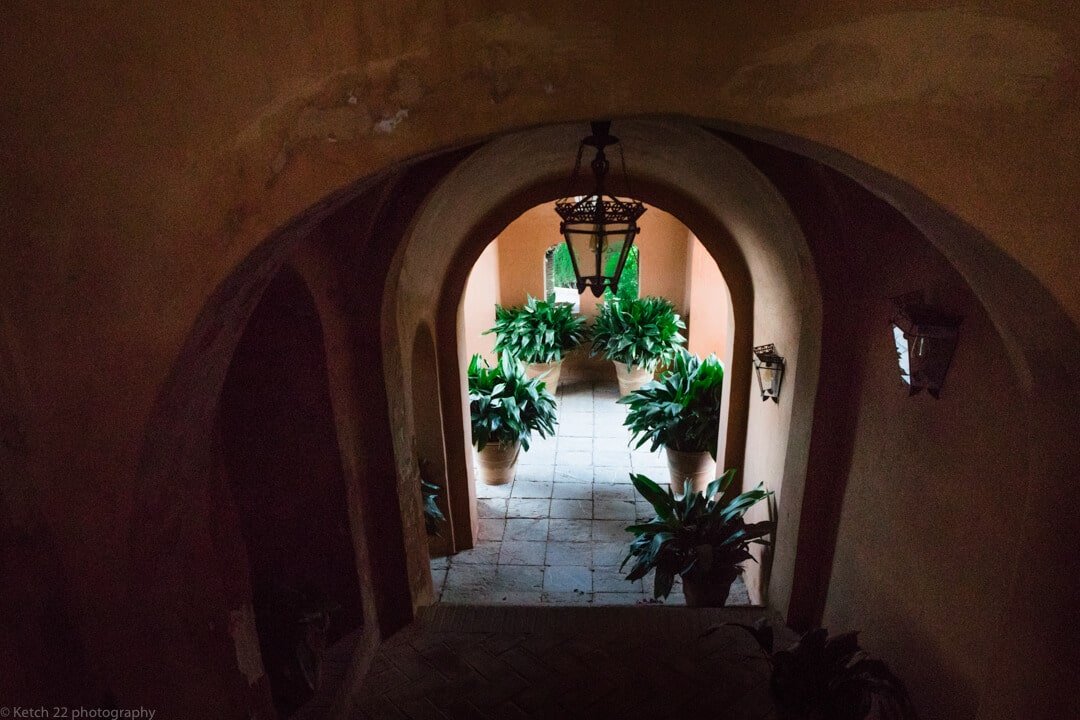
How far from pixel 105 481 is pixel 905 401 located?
11.1ft

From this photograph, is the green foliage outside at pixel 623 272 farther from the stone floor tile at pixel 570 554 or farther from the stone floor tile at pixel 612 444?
the stone floor tile at pixel 570 554

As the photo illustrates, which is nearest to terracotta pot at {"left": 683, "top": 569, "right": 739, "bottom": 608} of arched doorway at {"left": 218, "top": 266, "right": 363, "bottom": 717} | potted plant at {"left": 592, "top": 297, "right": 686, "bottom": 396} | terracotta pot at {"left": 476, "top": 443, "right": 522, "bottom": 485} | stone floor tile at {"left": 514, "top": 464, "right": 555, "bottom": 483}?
arched doorway at {"left": 218, "top": 266, "right": 363, "bottom": 717}

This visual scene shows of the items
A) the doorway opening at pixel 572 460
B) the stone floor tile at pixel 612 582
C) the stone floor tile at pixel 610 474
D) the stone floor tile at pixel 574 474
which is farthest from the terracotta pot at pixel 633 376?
the stone floor tile at pixel 612 582

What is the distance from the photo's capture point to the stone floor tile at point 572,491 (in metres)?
8.09

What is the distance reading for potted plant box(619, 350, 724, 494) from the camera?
746cm

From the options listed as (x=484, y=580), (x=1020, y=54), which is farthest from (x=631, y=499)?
(x=1020, y=54)

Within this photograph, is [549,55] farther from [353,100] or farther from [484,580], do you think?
[484,580]

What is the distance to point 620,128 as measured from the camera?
15.6 feet

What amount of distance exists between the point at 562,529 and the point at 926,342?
492 cm

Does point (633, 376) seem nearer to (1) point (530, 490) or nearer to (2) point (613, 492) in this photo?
(2) point (613, 492)

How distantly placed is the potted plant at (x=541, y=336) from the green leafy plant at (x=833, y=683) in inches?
282

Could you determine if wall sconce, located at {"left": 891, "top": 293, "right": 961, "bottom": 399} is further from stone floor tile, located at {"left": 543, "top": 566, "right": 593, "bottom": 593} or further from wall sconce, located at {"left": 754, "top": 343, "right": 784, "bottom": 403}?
stone floor tile, located at {"left": 543, "top": 566, "right": 593, "bottom": 593}

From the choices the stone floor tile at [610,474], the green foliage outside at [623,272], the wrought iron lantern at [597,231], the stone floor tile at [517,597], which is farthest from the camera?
the green foliage outside at [623,272]

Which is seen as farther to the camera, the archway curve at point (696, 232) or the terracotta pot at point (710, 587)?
the terracotta pot at point (710, 587)
